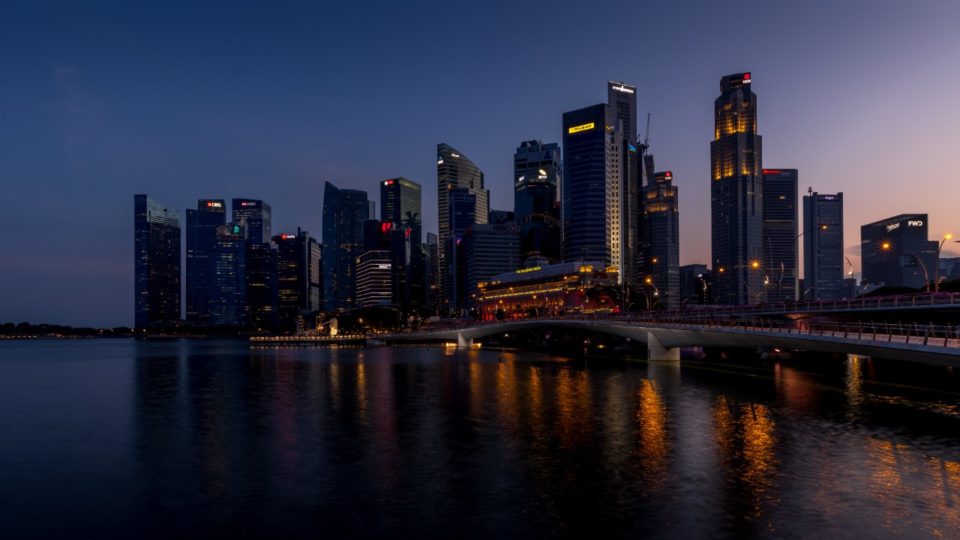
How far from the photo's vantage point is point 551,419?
48.7 meters

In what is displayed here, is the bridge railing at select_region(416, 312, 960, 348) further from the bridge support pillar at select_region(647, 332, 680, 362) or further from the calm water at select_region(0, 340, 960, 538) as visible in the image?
the calm water at select_region(0, 340, 960, 538)

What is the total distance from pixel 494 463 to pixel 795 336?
117ft

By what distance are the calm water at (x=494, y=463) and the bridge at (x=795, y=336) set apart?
475 centimetres

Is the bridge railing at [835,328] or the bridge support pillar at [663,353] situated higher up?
the bridge railing at [835,328]

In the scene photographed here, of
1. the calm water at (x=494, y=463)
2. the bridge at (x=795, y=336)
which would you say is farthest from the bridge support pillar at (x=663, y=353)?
the calm water at (x=494, y=463)

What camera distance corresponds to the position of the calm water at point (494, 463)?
24.4 metres

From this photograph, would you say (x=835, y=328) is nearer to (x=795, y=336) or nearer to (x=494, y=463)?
(x=795, y=336)

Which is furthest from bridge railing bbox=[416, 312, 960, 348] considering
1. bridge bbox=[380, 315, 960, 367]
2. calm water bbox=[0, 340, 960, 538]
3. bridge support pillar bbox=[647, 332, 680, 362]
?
calm water bbox=[0, 340, 960, 538]

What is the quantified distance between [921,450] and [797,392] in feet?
95.9

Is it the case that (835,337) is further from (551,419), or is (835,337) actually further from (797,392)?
(551,419)

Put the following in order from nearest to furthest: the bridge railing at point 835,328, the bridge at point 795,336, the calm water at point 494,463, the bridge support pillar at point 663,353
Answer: the calm water at point 494,463 → the bridge at point 795,336 → the bridge railing at point 835,328 → the bridge support pillar at point 663,353

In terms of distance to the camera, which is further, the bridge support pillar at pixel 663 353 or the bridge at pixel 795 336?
the bridge support pillar at pixel 663 353

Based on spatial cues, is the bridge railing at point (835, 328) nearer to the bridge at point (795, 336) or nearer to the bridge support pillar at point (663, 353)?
the bridge at point (795, 336)

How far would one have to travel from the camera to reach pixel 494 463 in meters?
33.9
